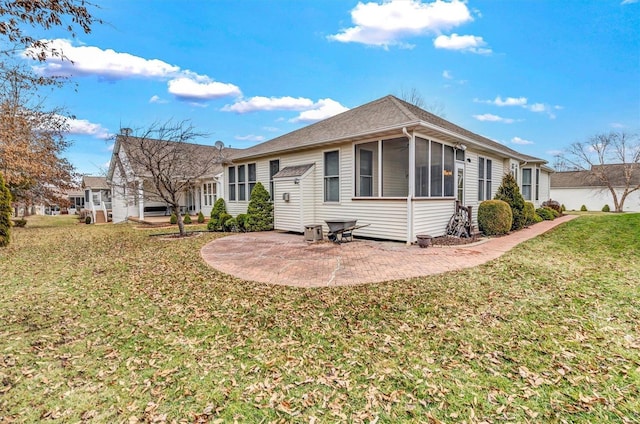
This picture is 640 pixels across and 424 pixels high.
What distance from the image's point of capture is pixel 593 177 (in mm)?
33156

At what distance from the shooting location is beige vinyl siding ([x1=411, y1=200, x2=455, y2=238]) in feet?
29.5

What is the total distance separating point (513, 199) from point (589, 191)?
29.9 m

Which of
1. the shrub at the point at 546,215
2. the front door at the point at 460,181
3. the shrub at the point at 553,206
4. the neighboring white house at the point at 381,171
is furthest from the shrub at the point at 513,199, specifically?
the shrub at the point at 553,206

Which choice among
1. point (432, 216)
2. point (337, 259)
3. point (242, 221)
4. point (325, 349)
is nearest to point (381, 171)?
point (432, 216)

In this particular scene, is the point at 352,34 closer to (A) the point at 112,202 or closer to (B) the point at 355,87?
(B) the point at 355,87

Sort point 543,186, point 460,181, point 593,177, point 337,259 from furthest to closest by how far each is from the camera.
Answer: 1. point 593,177
2. point 543,186
3. point 460,181
4. point 337,259

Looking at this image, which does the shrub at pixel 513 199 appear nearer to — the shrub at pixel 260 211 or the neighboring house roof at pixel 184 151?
the shrub at pixel 260 211

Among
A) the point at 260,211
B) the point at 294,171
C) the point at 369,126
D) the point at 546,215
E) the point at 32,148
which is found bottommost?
the point at 546,215

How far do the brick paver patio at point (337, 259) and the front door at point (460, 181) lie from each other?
188cm

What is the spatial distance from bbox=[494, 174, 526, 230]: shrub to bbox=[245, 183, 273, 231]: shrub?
31.6 feet

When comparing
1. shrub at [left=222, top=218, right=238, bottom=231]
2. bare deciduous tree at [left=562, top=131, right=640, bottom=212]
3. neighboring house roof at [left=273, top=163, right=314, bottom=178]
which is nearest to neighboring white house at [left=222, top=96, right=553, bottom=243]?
neighboring house roof at [left=273, top=163, right=314, bottom=178]

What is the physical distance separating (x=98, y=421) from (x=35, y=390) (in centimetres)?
93

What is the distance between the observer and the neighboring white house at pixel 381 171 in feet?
29.9

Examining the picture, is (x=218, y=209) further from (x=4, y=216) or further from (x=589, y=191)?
(x=589, y=191)
